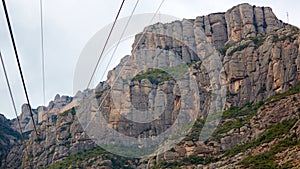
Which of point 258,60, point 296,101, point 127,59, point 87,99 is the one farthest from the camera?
point 127,59

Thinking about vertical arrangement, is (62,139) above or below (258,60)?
below

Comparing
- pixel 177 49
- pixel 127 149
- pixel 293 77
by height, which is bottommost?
pixel 127 149

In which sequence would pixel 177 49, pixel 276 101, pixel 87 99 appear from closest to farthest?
pixel 276 101 < pixel 87 99 < pixel 177 49

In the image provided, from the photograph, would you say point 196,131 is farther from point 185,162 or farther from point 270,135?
point 270,135

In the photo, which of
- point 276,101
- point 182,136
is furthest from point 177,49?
point 276,101

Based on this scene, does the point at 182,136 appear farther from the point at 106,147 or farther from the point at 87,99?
the point at 87,99

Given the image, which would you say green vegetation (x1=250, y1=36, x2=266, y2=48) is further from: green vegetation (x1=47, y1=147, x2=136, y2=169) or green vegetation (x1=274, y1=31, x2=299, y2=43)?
green vegetation (x1=47, y1=147, x2=136, y2=169)

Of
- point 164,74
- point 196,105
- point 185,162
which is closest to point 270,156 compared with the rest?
point 185,162
